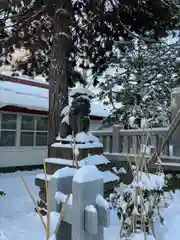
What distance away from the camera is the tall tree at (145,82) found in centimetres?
942

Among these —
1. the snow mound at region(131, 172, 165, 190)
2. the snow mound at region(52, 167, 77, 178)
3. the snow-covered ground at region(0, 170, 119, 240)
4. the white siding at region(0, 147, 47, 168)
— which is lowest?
the snow-covered ground at region(0, 170, 119, 240)

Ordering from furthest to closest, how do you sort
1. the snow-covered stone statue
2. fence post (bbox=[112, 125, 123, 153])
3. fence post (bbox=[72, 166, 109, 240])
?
fence post (bbox=[112, 125, 123, 153]) → the snow-covered stone statue → fence post (bbox=[72, 166, 109, 240])

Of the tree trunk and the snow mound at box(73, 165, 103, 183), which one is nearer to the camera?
the snow mound at box(73, 165, 103, 183)

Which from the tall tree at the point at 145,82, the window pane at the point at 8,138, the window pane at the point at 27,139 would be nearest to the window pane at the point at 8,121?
the window pane at the point at 8,138

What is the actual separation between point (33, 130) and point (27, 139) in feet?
1.73

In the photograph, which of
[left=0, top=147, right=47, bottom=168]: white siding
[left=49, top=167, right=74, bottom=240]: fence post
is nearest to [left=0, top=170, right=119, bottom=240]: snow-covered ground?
[left=49, top=167, right=74, bottom=240]: fence post

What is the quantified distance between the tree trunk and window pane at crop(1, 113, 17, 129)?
175 inches

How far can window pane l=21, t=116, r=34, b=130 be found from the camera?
11172 mm

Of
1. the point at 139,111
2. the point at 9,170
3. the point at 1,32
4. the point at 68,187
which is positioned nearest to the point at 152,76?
the point at 139,111

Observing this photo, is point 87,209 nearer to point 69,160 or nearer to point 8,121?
point 69,160

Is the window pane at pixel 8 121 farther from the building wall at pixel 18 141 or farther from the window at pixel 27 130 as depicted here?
the window at pixel 27 130

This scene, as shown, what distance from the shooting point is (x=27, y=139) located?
11.3m

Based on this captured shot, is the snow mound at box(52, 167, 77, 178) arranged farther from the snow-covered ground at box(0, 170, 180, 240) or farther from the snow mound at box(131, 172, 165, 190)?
the snow-covered ground at box(0, 170, 180, 240)

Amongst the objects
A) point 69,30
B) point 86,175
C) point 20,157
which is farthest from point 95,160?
point 20,157
